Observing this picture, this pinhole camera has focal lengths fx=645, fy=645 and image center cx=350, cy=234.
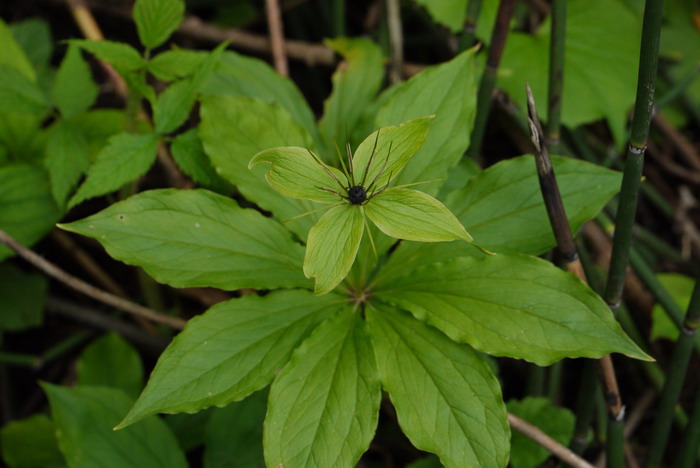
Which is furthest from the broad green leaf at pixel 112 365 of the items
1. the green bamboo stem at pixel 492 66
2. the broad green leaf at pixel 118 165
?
the green bamboo stem at pixel 492 66

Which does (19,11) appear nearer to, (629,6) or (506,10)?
(506,10)

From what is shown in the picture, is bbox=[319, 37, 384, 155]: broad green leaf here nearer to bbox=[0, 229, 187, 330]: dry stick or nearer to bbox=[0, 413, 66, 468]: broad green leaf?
bbox=[0, 229, 187, 330]: dry stick

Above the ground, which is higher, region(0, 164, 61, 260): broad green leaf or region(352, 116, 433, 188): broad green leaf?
region(352, 116, 433, 188): broad green leaf

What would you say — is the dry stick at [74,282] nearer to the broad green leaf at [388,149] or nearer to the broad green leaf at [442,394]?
the broad green leaf at [442,394]

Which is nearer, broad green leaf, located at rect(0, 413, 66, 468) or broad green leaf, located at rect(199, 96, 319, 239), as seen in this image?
broad green leaf, located at rect(199, 96, 319, 239)

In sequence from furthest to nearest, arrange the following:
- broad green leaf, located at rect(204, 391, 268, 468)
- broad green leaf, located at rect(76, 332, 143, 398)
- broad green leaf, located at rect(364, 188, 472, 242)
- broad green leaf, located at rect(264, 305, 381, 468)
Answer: broad green leaf, located at rect(76, 332, 143, 398) < broad green leaf, located at rect(204, 391, 268, 468) < broad green leaf, located at rect(264, 305, 381, 468) < broad green leaf, located at rect(364, 188, 472, 242)

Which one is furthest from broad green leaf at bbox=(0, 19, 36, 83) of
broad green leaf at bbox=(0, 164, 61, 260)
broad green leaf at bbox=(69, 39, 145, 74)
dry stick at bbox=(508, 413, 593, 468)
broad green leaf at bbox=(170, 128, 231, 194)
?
dry stick at bbox=(508, 413, 593, 468)

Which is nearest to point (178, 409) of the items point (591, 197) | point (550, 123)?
point (591, 197)
